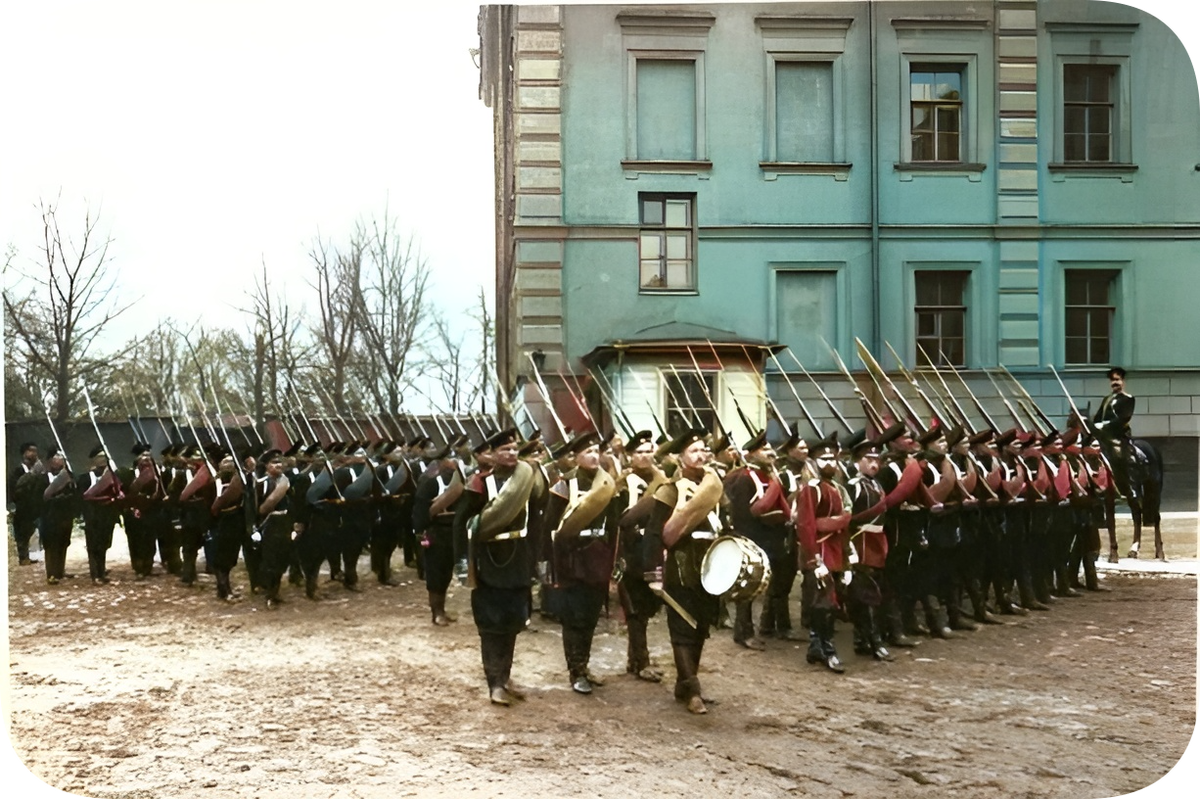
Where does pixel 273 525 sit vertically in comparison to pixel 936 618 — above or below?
above

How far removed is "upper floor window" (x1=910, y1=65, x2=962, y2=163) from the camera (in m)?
5.16

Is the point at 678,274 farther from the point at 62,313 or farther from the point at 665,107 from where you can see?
the point at 62,313

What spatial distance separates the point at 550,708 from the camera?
4.85m

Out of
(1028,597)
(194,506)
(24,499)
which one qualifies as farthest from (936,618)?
(24,499)

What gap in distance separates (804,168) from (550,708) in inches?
109

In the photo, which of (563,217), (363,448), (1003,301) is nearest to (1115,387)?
(1003,301)

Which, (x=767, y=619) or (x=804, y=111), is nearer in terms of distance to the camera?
(x=767, y=619)

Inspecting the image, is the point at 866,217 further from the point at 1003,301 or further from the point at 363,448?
the point at 363,448

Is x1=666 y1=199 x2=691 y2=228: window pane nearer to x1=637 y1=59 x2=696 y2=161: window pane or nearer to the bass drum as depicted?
x1=637 y1=59 x2=696 y2=161: window pane

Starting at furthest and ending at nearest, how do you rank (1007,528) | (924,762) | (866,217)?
1. (1007,528)
2. (866,217)
3. (924,762)

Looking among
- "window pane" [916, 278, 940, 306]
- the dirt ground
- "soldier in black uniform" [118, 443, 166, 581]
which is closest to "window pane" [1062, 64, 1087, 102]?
"window pane" [916, 278, 940, 306]

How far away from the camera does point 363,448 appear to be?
5.34 metres

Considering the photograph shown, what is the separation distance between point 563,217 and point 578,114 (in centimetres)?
49

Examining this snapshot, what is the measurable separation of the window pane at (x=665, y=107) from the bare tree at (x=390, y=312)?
123 cm
